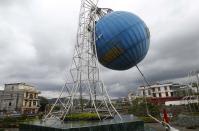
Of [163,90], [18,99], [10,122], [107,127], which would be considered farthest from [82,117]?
[163,90]

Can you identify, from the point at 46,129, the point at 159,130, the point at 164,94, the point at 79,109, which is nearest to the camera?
the point at 46,129

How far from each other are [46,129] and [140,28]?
9493mm

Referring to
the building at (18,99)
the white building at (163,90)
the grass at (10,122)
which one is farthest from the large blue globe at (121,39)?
the white building at (163,90)

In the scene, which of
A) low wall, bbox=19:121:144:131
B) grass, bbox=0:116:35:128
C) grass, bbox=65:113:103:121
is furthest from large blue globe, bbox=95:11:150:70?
grass, bbox=0:116:35:128

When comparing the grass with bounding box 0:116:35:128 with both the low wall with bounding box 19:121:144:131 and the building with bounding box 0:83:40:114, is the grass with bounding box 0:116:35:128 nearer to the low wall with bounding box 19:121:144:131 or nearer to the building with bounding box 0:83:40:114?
the low wall with bounding box 19:121:144:131

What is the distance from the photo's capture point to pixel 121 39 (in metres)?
14.8

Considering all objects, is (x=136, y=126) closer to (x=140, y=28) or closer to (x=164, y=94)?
(x=140, y=28)

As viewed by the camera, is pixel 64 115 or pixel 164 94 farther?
pixel 164 94

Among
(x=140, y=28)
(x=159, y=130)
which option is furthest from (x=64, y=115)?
(x=159, y=130)

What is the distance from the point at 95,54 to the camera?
16609mm

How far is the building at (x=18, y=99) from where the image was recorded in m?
68.6

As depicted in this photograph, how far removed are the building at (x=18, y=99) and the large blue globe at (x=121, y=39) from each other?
58854mm

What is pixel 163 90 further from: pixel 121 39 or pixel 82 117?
pixel 121 39

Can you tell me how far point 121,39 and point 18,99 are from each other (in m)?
62.2
